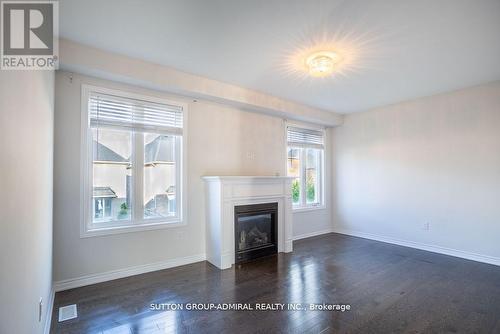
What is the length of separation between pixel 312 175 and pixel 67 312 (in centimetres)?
473

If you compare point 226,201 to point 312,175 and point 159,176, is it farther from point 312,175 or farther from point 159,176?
point 312,175

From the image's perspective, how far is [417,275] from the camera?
3.31 m

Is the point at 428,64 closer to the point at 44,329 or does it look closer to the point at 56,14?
the point at 56,14

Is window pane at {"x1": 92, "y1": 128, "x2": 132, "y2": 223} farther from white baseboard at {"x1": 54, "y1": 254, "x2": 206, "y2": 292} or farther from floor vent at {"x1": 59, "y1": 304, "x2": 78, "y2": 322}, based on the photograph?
floor vent at {"x1": 59, "y1": 304, "x2": 78, "y2": 322}

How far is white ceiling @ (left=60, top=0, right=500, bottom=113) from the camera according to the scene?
213 cm

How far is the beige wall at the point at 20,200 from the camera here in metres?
1.07

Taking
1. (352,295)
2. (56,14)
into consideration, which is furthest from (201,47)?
(352,295)

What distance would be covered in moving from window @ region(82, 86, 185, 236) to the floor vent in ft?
2.60

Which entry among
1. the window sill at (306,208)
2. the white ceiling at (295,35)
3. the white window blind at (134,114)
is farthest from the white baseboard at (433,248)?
the white window blind at (134,114)

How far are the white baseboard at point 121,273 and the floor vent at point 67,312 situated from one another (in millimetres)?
431

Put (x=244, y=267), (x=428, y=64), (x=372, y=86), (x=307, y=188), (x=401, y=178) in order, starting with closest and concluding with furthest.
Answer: (x=428, y=64), (x=244, y=267), (x=372, y=86), (x=401, y=178), (x=307, y=188)

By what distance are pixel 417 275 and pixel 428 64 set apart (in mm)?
2720

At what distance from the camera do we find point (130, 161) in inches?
134

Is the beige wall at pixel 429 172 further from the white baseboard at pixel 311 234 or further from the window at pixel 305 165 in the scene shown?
the window at pixel 305 165
